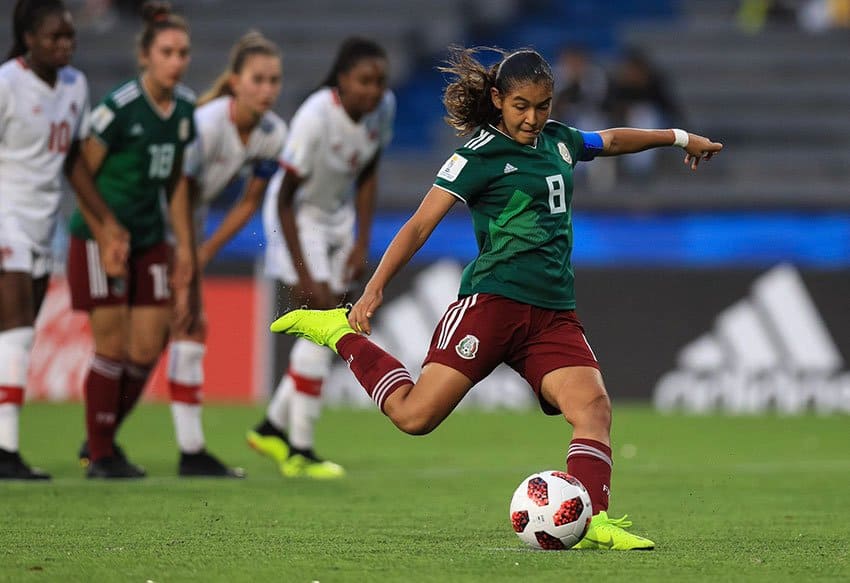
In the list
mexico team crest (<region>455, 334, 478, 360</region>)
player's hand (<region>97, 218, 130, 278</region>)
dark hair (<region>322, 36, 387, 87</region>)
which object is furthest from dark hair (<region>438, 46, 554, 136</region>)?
dark hair (<region>322, 36, 387, 87</region>)

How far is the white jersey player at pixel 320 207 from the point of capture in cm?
914

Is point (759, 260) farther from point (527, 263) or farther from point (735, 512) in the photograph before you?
point (527, 263)

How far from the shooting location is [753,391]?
14.0 m

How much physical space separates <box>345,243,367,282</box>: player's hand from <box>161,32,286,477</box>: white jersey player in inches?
25.8

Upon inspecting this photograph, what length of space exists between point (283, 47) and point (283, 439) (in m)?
11.4

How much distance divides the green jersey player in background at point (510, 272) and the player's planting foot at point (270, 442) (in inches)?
130

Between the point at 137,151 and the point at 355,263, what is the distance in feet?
5.11

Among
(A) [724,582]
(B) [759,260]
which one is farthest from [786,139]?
(A) [724,582]

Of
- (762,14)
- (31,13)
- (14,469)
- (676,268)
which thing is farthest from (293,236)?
(762,14)

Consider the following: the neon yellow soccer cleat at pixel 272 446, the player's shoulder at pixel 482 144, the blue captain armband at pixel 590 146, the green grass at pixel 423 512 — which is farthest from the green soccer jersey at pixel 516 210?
the neon yellow soccer cleat at pixel 272 446

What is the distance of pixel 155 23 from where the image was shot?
28.8 feet

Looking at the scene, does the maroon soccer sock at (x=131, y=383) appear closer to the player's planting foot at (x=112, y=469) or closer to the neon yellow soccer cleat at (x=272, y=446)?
the player's planting foot at (x=112, y=469)

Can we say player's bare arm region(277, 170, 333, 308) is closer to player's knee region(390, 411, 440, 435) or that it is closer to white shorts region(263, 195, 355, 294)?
white shorts region(263, 195, 355, 294)

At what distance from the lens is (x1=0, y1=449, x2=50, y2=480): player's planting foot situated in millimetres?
8125
